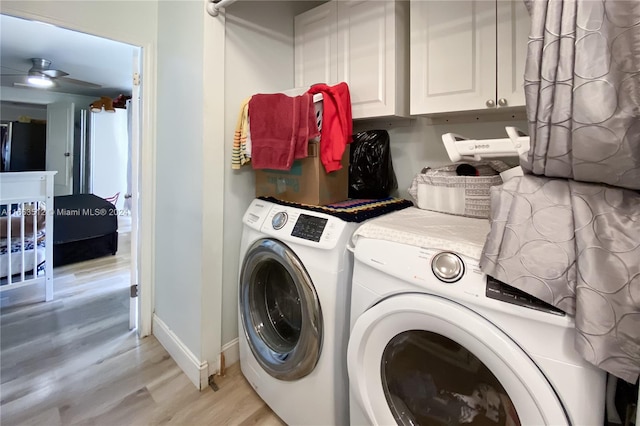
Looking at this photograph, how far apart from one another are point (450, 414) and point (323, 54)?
1758mm

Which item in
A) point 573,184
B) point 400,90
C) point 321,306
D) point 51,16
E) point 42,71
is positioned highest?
point 42,71

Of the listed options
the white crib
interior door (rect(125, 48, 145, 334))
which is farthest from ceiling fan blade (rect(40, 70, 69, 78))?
interior door (rect(125, 48, 145, 334))

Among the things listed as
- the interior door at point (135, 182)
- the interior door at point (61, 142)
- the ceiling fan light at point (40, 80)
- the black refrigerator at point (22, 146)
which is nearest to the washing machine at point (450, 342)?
the interior door at point (135, 182)

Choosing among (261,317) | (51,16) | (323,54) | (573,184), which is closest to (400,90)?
(323,54)

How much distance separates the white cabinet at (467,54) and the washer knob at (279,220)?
763 mm

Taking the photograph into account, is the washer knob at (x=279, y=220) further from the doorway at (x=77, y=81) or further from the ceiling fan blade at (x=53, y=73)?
the ceiling fan blade at (x=53, y=73)

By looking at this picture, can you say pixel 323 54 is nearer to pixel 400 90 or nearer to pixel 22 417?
pixel 400 90

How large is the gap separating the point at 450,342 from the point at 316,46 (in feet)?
5.46

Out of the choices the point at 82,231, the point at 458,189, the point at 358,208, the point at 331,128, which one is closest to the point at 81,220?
the point at 82,231

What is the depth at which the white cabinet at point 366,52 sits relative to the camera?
5.01 feet

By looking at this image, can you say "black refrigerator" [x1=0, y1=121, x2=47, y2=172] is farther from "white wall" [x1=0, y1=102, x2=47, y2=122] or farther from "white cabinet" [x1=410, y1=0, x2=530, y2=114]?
"white cabinet" [x1=410, y1=0, x2=530, y2=114]

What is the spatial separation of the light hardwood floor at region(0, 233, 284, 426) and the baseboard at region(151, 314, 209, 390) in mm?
36

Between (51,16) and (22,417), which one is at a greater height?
(51,16)

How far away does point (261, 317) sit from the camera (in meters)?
1.57
